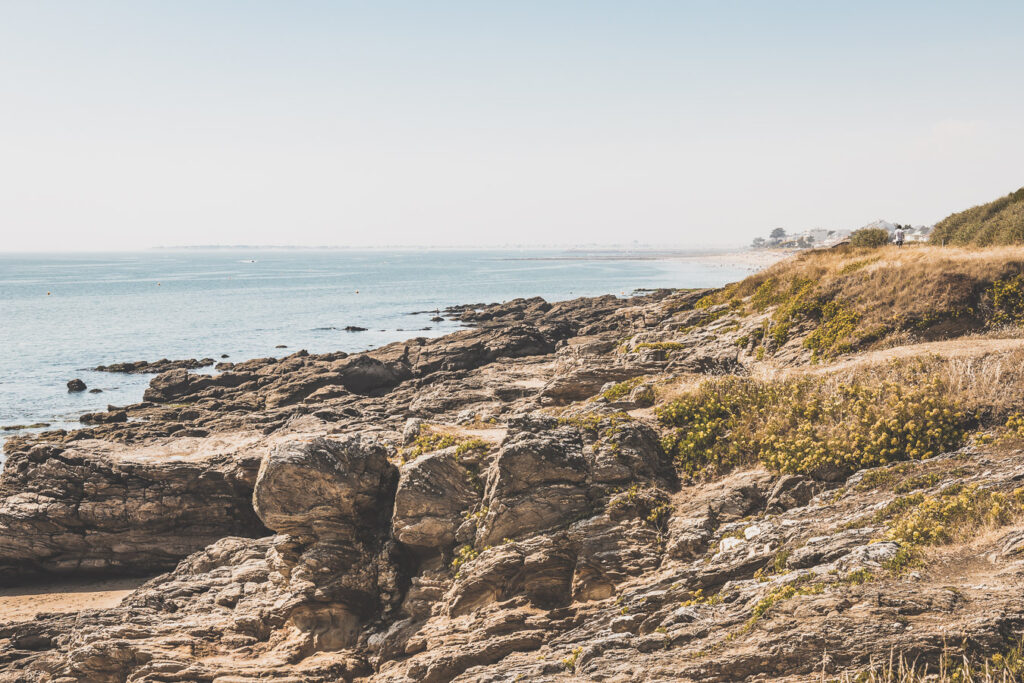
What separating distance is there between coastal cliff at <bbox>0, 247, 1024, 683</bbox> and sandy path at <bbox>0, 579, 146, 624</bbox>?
2.91 feet

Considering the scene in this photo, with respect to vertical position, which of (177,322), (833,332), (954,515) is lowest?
(177,322)

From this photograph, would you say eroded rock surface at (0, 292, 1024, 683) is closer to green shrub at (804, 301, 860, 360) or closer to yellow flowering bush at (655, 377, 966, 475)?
yellow flowering bush at (655, 377, 966, 475)

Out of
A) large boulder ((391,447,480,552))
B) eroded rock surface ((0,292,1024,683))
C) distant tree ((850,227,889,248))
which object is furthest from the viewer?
distant tree ((850,227,889,248))

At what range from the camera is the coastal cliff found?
9.21 m

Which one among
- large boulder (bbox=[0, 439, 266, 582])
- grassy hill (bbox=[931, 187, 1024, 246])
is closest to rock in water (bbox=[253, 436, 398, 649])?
large boulder (bbox=[0, 439, 266, 582])

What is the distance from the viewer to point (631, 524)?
13.7 metres

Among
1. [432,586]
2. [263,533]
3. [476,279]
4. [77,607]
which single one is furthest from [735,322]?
[476,279]

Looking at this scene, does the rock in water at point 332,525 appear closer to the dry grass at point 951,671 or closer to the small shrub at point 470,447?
the small shrub at point 470,447

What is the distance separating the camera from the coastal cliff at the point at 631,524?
9.21 meters

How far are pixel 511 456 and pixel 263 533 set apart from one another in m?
15.1

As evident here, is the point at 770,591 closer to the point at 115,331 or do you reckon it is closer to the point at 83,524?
the point at 83,524

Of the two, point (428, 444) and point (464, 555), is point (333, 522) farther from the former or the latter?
point (464, 555)

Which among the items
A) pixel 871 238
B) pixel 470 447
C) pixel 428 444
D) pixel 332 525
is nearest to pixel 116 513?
pixel 332 525

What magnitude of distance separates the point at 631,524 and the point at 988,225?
26.4 metres
